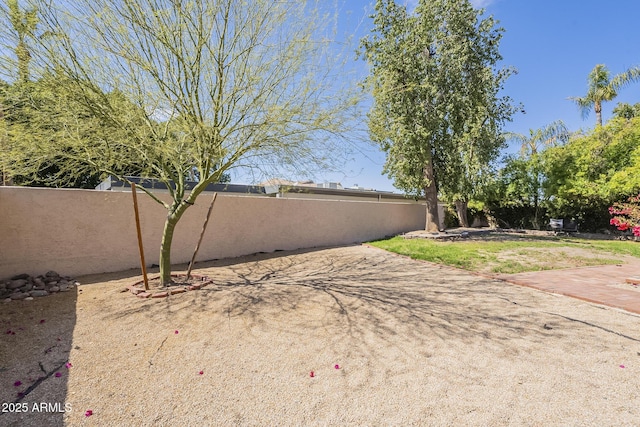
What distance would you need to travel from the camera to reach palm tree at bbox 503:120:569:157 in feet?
68.7

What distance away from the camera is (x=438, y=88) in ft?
41.6

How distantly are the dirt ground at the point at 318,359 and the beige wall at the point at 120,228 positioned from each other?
1582 millimetres

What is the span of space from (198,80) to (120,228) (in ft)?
14.3

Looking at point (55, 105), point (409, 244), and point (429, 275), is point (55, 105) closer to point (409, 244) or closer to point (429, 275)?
point (429, 275)

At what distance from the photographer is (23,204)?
233 inches

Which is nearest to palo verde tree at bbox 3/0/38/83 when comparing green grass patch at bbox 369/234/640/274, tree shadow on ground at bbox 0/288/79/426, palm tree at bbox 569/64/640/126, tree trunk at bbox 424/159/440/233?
tree shadow on ground at bbox 0/288/79/426

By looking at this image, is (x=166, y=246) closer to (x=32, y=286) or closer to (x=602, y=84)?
(x=32, y=286)

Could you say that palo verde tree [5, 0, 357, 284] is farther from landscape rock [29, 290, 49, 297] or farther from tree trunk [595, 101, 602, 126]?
tree trunk [595, 101, 602, 126]

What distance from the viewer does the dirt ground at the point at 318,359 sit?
2262 millimetres

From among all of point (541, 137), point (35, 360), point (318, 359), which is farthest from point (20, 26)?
point (541, 137)

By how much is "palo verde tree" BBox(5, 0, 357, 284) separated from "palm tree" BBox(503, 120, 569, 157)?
68.1 feet

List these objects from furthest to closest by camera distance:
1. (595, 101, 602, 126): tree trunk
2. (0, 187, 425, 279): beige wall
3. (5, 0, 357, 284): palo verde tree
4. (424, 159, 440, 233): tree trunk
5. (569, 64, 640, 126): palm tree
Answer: (595, 101, 602, 126): tree trunk, (569, 64, 640, 126): palm tree, (424, 159, 440, 233): tree trunk, (0, 187, 425, 279): beige wall, (5, 0, 357, 284): palo verde tree

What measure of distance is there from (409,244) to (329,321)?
774 cm

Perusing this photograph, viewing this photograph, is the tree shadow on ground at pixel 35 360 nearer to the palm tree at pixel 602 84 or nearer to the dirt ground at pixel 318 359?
the dirt ground at pixel 318 359
